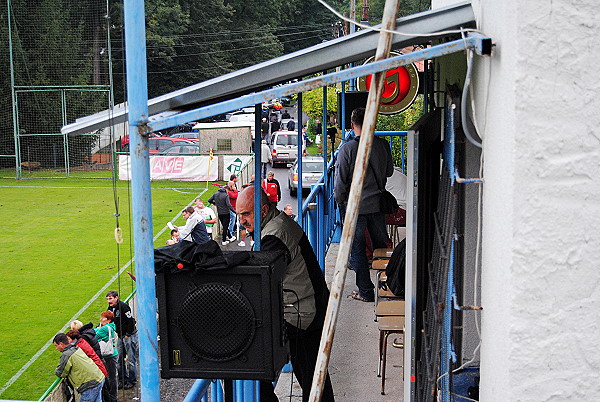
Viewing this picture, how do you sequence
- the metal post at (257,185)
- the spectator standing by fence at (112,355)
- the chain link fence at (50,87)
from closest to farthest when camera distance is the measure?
the metal post at (257,185)
the spectator standing by fence at (112,355)
the chain link fence at (50,87)

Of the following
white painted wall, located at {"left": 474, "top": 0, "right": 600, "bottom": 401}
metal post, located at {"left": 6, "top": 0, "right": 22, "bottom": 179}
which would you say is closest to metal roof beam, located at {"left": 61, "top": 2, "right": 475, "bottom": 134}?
white painted wall, located at {"left": 474, "top": 0, "right": 600, "bottom": 401}

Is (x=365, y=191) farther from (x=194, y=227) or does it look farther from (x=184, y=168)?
(x=184, y=168)

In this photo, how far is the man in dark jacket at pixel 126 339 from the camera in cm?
1104

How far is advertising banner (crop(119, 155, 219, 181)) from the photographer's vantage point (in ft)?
99.7

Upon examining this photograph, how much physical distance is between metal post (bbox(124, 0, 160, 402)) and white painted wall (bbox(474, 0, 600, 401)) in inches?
52.4

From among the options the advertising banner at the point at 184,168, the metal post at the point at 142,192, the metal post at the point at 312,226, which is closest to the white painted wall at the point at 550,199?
the metal post at the point at 142,192

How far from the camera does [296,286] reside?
181 inches

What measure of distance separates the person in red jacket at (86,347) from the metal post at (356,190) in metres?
8.06

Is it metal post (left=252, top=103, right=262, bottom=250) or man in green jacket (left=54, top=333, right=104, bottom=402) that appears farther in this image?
man in green jacket (left=54, top=333, right=104, bottom=402)

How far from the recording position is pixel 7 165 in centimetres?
3234

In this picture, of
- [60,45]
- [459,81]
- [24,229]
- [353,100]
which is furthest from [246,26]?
[459,81]

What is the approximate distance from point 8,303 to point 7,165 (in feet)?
55.7

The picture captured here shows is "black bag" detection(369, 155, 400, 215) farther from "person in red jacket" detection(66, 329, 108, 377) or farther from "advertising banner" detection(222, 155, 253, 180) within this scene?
"advertising banner" detection(222, 155, 253, 180)

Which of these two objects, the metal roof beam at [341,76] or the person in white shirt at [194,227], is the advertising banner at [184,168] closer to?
the person in white shirt at [194,227]
